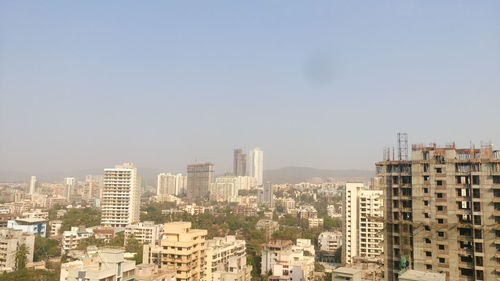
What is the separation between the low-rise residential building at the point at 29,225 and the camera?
22905mm

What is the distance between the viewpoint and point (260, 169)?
94.3 meters

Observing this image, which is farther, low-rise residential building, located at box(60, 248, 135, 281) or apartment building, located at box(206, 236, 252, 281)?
apartment building, located at box(206, 236, 252, 281)

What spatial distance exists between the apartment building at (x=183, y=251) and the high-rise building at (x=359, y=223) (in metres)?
9.54

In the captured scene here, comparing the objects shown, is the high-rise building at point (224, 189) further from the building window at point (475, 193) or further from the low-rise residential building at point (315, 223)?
the building window at point (475, 193)

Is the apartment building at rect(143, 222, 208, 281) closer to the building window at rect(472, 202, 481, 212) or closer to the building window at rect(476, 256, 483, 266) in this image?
the building window at rect(476, 256, 483, 266)

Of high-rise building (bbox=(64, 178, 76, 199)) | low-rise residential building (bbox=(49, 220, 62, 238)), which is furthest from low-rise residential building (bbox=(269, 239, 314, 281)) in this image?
high-rise building (bbox=(64, 178, 76, 199))

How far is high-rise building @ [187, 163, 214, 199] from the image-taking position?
6328 cm

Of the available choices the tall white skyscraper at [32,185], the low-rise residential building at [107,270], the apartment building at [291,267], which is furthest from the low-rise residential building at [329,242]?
the tall white skyscraper at [32,185]

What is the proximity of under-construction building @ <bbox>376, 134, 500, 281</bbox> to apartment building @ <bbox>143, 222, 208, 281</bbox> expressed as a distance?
16.5ft

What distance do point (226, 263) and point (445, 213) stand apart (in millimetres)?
8400

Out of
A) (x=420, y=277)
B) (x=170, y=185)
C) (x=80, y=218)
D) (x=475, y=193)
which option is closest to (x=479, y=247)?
(x=475, y=193)

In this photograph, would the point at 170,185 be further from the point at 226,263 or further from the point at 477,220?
the point at 477,220

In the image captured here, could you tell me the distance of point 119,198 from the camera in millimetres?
30203

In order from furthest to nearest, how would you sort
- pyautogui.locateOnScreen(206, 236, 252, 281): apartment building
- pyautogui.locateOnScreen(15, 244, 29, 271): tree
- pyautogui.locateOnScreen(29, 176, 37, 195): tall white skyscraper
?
pyautogui.locateOnScreen(29, 176, 37, 195): tall white skyscraper, pyautogui.locateOnScreen(15, 244, 29, 271): tree, pyautogui.locateOnScreen(206, 236, 252, 281): apartment building
